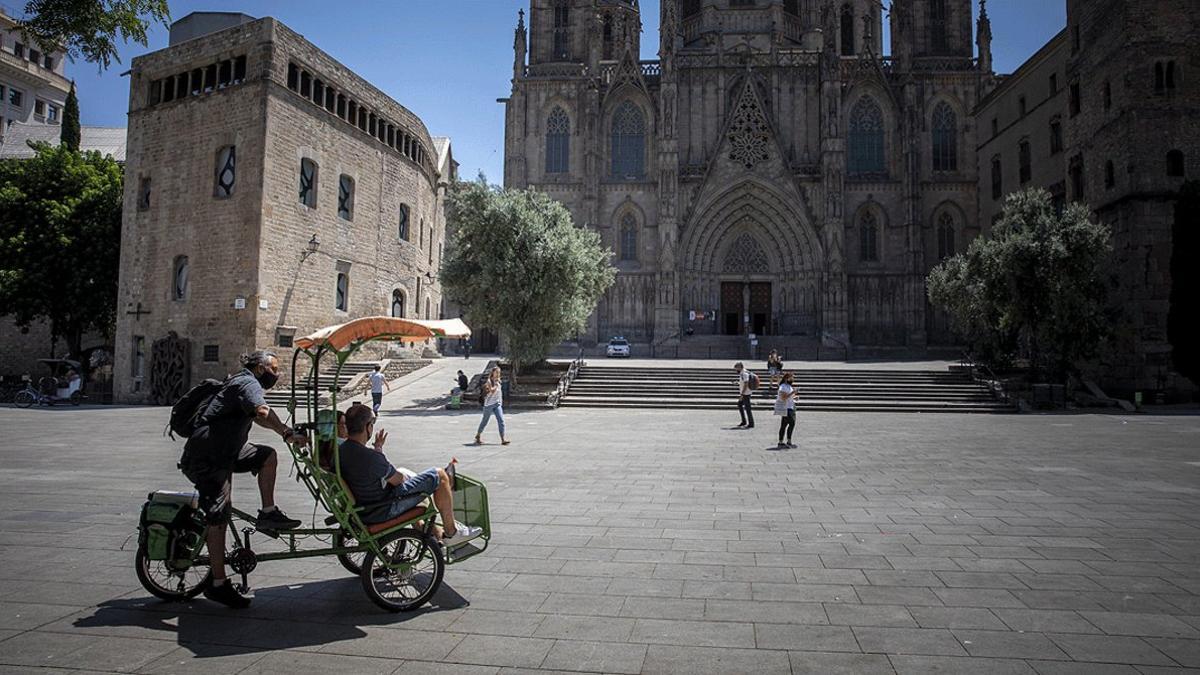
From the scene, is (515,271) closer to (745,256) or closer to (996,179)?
(745,256)

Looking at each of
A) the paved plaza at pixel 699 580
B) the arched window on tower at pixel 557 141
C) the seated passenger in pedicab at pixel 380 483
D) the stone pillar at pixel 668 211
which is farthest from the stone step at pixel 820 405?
the arched window on tower at pixel 557 141

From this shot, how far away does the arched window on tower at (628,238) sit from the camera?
47.9 m

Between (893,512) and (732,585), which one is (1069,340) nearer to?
(893,512)

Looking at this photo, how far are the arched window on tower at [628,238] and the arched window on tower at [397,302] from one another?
58.4ft

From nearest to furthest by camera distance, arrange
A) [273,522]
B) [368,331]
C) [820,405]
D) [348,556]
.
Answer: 1. [273,522]
2. [348,556]
3. [368,331]
4. [820,405]

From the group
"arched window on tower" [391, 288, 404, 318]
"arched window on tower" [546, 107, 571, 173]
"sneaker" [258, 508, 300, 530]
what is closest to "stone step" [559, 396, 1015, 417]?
"arched window on tower" [391, 288, 404, 318]

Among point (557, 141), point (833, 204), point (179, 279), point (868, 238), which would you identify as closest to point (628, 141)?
point (557, 141)

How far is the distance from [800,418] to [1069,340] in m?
11.6

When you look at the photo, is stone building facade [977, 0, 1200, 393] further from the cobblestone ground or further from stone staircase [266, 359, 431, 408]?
stone staircase [266, 359, 431, 408]

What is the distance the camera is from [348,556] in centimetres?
546

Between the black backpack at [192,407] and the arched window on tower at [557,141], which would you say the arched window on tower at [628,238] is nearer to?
the arched window on tower at [557,141]

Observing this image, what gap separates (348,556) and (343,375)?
965 inches

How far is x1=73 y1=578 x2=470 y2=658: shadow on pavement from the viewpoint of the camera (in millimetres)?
4117

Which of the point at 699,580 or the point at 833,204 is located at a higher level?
the point at 833,204
